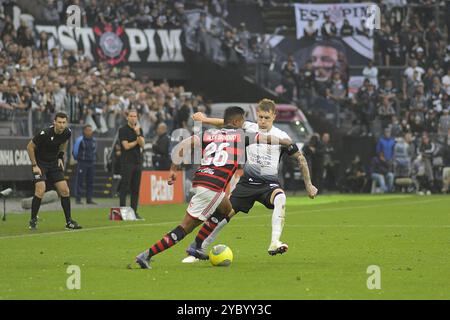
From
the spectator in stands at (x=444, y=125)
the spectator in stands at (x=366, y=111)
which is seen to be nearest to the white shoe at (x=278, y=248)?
the spectator in stands at (x=444, y=125)

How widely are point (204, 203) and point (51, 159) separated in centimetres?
802

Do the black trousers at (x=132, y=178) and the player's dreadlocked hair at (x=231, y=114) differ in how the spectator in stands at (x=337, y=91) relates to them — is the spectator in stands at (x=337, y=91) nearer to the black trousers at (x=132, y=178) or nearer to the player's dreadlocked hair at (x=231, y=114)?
the black trousers at (x=132, y=178)

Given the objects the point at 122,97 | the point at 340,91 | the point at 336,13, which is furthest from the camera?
the point at 336,13

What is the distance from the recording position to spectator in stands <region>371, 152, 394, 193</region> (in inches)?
1630

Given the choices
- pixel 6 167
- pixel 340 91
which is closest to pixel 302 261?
pixel 6 167

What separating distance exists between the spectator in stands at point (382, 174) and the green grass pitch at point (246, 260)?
48.7 ft

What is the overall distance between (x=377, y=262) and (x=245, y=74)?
3169 cm

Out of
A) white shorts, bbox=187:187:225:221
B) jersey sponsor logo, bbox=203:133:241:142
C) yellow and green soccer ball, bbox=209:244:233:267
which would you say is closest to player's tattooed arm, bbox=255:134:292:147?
jersey sponsor logo, bbox=203:133:241:142

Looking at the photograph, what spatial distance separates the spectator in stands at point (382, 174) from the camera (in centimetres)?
4141

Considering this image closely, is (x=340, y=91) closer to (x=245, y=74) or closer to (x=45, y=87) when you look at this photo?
(x=245, y=74)

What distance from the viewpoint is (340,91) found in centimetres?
4600

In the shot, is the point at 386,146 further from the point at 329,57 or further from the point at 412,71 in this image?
the point at 329,57

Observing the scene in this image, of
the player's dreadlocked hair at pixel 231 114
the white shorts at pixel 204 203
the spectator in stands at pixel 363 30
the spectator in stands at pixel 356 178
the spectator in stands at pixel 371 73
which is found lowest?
the spectator in stands at pixel 356 178
